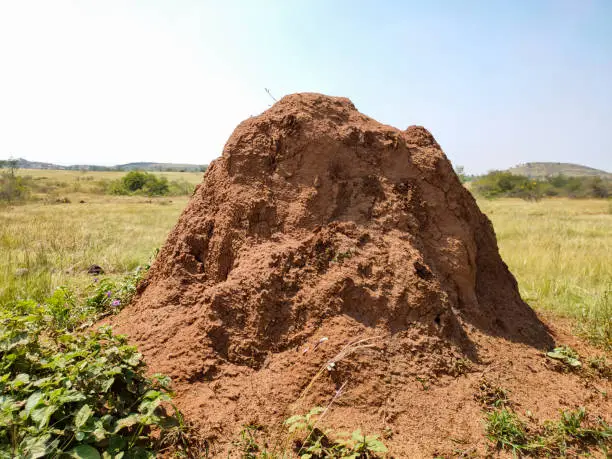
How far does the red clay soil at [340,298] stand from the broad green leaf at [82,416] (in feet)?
1.80

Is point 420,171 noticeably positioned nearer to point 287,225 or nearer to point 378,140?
point 378,140

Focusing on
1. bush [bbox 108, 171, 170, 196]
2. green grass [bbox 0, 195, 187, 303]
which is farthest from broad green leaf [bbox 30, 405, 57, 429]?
bush [bbox 108, 171, 170, 196]

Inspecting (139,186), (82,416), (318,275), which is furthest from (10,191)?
(82,416)

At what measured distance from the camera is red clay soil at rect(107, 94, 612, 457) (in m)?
2.39

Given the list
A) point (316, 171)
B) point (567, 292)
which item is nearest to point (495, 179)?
point (567, 292)

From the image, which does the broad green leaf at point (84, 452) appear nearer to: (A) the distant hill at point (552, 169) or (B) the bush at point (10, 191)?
(B) the bush at point (10, 191)

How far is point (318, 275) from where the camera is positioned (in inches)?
115

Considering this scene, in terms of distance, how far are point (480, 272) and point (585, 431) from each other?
5.27ft

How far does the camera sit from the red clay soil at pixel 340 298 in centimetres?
239

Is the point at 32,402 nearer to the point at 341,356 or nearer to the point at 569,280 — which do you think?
the point at 341,356

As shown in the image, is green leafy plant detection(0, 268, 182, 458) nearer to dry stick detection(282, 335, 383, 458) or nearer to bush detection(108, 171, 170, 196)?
dry stick detection(282, 335, 383, 458)

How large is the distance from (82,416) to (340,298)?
1549 mm

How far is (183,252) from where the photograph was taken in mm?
3262

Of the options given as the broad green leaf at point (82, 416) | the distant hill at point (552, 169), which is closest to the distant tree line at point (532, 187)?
the broad green leaf at point (82, 416)
